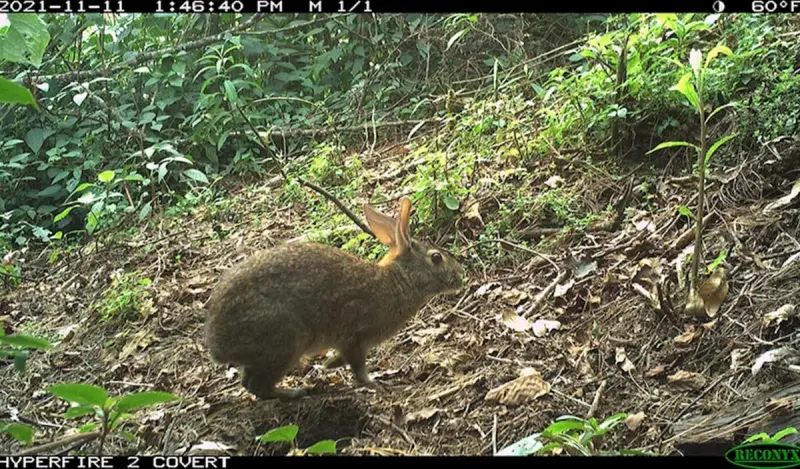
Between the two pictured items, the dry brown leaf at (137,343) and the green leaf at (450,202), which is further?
the green leaf at (450,202)

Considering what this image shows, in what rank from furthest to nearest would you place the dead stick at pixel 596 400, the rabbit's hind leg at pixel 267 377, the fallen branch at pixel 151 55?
the fallen branch at pixel 151 55
the rabbit's hind leg at pixel 267 377
the dead stick at pixel 596 400

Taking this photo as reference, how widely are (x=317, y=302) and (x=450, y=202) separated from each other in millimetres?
1522

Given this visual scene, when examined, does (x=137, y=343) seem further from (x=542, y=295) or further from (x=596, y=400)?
(x=596, y=400)

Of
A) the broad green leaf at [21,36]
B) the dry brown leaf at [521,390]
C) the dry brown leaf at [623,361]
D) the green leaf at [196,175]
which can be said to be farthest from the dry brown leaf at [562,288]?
the green leaf at [196,175]

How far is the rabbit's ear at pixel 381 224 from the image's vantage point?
418 centimetres

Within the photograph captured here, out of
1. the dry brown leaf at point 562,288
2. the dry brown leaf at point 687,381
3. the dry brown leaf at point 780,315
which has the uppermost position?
the dry brown leaf at point 780,315

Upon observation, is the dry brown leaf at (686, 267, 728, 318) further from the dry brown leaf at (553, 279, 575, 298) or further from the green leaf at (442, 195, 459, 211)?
the green leaf at (442, 195, 459, 211)

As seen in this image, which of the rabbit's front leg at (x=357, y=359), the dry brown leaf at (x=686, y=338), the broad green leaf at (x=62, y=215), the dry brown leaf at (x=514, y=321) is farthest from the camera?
the broad green leaf at (x=62, y=215)

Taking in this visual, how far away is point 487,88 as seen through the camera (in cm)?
644

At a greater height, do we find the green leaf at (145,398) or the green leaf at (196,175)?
the green leaf at (145,398)

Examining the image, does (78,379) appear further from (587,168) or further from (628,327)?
(587,168)

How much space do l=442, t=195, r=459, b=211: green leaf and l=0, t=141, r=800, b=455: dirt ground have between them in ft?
0.77

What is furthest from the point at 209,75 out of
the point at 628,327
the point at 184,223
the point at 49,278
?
the point at 628,327

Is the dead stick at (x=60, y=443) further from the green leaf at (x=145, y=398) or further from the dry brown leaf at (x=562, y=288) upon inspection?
the dry brown leaf at (x=562, y=288)
